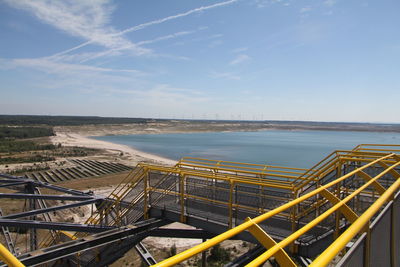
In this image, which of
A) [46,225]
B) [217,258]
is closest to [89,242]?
[46,225]

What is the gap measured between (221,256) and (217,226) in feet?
26.4

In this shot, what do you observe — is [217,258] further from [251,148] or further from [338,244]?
[251,148]

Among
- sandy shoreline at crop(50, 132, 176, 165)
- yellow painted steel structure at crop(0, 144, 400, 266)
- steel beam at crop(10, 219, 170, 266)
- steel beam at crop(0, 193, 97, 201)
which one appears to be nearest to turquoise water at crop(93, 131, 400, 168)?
sandy shoreline at crop(50, 132, 176, 165)

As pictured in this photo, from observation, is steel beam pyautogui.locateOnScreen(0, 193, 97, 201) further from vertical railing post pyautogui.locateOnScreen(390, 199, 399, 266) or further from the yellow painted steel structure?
vertical railing post pyautogui.locateOnScreen(390, 199, 399, 266)

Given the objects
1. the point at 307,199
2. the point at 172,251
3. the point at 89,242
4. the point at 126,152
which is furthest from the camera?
the point at 126,152

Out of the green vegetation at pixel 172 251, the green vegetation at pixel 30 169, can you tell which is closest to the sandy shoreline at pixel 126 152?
the green vegetation at pixel 30 169

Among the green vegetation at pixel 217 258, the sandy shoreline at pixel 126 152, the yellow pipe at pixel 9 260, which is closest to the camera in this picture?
the yellow pipe at pixel 9 260

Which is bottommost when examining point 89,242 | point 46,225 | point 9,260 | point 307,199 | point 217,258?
point 217,258

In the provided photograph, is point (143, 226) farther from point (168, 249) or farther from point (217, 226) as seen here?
point (168, 249)

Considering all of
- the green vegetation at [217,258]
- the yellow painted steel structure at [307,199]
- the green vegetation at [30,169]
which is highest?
the yellow painted steel structure at [307,199]

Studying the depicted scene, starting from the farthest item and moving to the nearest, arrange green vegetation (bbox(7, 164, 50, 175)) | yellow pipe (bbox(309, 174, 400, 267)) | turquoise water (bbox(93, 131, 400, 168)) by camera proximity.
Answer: turquoise water (bbox(93, 131, 400, 168)), green vegetation (bbox(7, 164, 50, 175)), yellow pipe (bbox(309, 174, 400, 267))

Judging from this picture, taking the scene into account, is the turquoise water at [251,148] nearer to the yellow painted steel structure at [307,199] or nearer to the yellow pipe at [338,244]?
the yellow painted steel structure at [307,199]

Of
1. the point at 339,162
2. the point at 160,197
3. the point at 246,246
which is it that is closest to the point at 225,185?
the point at 160,197

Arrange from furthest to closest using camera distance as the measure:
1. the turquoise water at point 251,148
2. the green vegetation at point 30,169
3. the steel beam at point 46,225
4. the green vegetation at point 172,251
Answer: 1. the turquoise water at point 251,148
2. the green vegetation at point 30,169
3. the green vegetation at point 172,251
4. the steel beam at point 46,225
